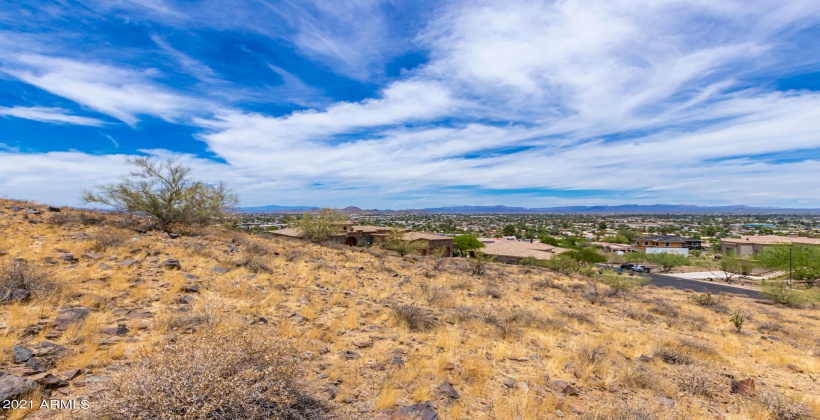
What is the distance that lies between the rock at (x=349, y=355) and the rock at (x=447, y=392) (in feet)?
5.11

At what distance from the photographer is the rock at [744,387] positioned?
6.23m

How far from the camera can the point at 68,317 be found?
19.3 ft

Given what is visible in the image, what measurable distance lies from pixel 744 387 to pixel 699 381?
777 millimetres

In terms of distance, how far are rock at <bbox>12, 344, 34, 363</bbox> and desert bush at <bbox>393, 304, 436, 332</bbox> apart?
586 centimetres

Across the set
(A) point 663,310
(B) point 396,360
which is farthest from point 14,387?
(A) point 663,310

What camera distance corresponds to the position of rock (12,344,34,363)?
4438mm

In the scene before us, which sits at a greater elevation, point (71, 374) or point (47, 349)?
point (47, 349)

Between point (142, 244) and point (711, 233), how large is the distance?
494ft

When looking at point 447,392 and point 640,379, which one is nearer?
point 447,392

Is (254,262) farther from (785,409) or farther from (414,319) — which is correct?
(785,409)

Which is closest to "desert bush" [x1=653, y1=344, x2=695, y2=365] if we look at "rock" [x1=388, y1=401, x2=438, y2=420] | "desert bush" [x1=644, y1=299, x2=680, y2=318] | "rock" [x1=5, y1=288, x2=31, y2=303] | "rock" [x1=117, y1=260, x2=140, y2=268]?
"rock" [x1=388, y1=401, x2=438, y2=420]

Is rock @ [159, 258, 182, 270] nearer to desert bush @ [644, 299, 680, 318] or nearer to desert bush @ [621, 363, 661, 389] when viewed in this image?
desert bush @ [621, 363, 661, 389]

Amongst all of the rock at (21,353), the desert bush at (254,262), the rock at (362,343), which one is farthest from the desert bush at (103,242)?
the rock at (362,343)

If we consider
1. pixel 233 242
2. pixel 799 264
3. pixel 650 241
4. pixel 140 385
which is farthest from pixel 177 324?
pixel 650 241
